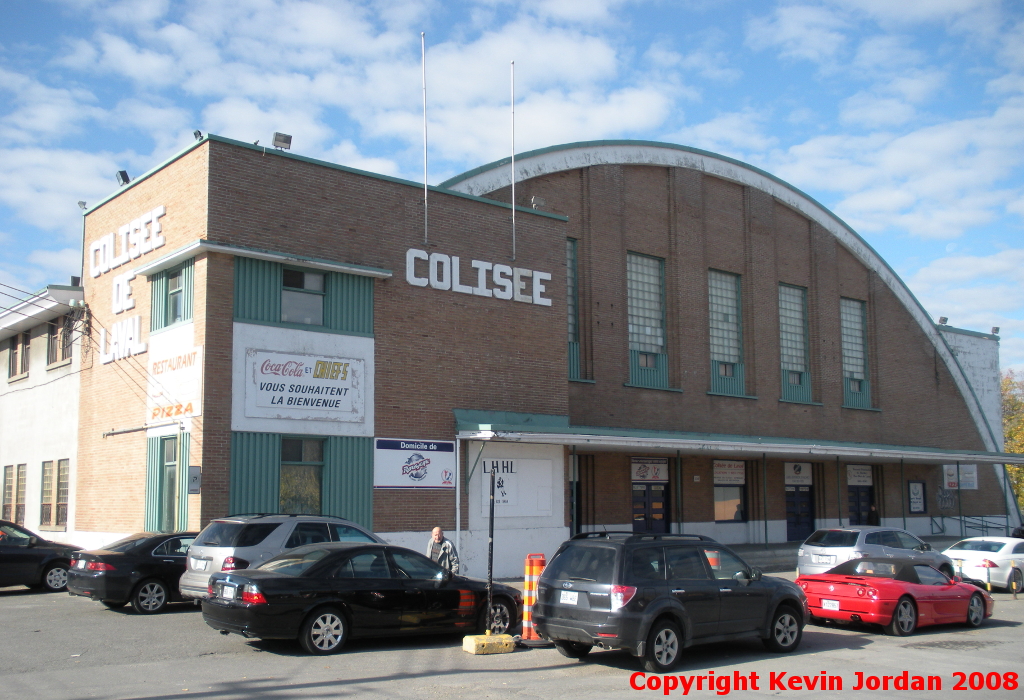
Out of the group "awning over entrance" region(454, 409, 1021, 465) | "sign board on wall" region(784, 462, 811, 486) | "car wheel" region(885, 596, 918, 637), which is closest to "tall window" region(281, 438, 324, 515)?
"awning over entrance" region(454, 409, 1021, 465)

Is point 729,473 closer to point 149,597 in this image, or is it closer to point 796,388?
point 796,388

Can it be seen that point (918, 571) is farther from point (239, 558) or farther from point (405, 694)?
point (239, 558)

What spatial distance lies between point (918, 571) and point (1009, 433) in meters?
49.0

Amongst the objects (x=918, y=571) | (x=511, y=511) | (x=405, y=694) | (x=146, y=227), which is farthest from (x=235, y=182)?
(x=918, y=571)

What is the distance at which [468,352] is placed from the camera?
2234cm

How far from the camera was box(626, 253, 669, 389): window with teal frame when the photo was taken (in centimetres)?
2912

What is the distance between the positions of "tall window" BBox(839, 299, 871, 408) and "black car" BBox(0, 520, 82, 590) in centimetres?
2759

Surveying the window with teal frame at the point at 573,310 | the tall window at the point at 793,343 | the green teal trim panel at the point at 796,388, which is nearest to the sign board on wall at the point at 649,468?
the window with teal frame at the point at 573,310

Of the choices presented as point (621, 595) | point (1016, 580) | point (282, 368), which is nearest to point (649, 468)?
point (1016, 580)

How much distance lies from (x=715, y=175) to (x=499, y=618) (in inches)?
888

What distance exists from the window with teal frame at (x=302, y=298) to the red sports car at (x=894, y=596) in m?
10.8

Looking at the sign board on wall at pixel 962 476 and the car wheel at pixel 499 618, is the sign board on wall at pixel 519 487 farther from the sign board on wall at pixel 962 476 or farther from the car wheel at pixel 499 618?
the sign board on wall at pixel 962 476

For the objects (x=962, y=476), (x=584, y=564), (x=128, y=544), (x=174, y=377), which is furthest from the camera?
(x=962, y=476)

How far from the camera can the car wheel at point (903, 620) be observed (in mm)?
14312
